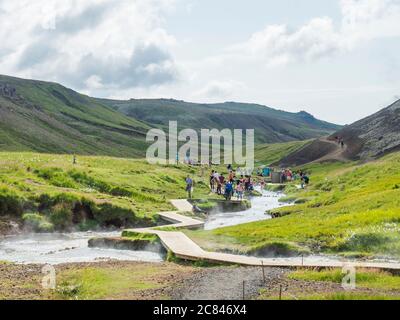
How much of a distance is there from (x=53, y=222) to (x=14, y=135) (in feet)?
439

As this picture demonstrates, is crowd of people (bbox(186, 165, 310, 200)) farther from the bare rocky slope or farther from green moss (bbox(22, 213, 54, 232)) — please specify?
green moss (bbox(22, 213, 54, 232))

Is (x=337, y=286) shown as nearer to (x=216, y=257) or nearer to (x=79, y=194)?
(x=216, y=257)

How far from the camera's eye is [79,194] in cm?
5194

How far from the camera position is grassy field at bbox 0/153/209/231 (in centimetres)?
4875

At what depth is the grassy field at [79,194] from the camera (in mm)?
48750

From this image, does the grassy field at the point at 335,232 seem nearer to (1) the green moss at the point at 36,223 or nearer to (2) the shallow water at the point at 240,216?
(2) the shallow water at the point at 240,216

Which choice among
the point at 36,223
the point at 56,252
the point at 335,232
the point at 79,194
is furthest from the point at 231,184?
the point at 56,252

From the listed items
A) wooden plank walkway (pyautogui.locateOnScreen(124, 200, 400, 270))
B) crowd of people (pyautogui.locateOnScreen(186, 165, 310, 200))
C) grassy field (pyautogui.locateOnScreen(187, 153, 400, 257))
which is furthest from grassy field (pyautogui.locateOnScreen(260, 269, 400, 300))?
crowd of people (pyautogui.locateOnScreen(186, 165, 310, 200))

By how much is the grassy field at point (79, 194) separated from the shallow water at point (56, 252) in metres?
3.65

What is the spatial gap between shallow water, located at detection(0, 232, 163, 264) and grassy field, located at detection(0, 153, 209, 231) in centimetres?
365

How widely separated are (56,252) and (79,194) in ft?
47.8

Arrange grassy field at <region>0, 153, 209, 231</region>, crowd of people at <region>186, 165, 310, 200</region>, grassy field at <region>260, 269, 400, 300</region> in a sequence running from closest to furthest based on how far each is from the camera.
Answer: grassy field at <region>260, 269, 400, 300</region> → grassy field at <region>0, 153, 209, 231</region> → crowd of people at <region>186, 165, 310, 200</region>

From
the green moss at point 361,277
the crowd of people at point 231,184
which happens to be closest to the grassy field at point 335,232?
the green moss at point 361,277
